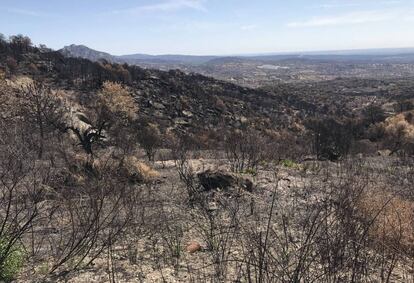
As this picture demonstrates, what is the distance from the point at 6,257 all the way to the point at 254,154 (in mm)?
12204

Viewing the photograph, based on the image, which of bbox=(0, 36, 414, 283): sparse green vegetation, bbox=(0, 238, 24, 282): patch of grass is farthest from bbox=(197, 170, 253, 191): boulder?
bbox=(0, 238, 24, 282): patch of grass

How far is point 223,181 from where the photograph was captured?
1188cm

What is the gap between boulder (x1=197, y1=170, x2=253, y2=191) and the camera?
11.7 meters

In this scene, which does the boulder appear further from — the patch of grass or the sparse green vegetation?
the patch of grass

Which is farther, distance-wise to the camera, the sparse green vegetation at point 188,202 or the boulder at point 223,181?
the boulder at point 223,181

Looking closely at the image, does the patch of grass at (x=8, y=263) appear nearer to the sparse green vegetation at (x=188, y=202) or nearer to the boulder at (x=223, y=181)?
the sparse green vegetation at (x=188, y=202)

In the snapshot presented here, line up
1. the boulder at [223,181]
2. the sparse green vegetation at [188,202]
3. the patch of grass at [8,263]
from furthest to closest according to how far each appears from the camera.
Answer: the boulder at [223,181] → the patch of grass at [8,263] → the sparse green vegetation at [188,202]

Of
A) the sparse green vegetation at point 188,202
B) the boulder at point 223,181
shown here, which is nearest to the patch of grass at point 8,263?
the sparse green vegetation at point 188,202

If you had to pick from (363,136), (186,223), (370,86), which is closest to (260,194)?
(186,223)

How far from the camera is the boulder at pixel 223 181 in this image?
38.5 ft

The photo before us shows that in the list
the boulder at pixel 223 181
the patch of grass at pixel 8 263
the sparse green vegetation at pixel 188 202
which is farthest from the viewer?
the boulder at pixel 223 181

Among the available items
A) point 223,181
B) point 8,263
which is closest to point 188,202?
point 223,181

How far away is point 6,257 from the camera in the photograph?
5500 mm

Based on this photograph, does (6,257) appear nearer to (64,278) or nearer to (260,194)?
(64,278)
